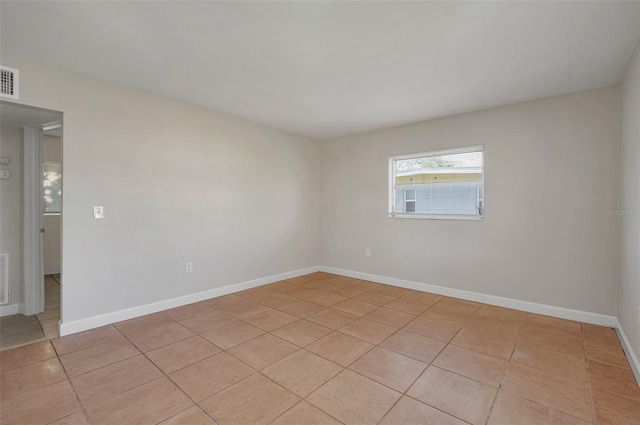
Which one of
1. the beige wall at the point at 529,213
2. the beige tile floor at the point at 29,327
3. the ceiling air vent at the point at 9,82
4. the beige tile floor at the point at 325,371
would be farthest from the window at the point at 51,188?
the beige wall at the point at 529,213

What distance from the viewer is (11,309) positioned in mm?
3355

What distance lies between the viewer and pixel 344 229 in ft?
17.0

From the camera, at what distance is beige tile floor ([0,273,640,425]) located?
1713 mm

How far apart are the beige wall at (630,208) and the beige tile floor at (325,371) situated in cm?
33

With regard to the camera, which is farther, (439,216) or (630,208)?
(439,216)

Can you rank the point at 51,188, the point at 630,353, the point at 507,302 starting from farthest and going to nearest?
the point at 51,188, the point at 507,302, the point at 630,353

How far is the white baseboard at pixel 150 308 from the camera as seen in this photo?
109 inches

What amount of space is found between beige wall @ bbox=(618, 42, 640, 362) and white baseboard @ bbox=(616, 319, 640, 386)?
0.05 meters

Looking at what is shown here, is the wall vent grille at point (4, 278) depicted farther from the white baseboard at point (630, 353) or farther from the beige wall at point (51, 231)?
the white baseboard at point (630, 353)

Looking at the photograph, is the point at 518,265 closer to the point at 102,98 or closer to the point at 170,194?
the point at 170,194

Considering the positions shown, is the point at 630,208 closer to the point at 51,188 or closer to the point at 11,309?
the point at 11,309

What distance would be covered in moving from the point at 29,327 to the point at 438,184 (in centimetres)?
516

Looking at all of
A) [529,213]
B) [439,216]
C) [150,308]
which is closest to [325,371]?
[150,308]

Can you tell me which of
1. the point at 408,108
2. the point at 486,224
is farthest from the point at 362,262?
the point at 408,108
